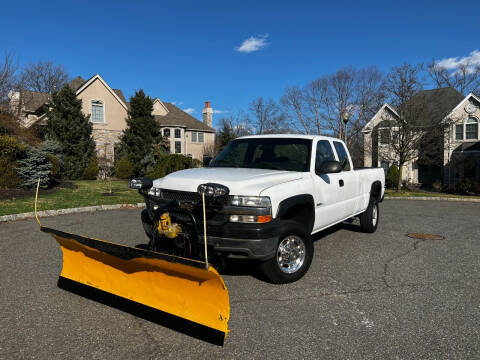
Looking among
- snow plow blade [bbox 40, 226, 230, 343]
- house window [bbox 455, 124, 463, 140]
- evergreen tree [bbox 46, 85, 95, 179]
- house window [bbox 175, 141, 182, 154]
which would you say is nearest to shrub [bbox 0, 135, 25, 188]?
evergreen tree [bbox 46, 85, 95, 179]

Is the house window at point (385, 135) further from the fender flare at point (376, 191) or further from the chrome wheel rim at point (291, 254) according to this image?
the chrome wheel rim at point (291, 254)

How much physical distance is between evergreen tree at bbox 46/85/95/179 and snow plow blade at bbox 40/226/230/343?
72.9 ft

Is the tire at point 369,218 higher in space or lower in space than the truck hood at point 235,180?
lower

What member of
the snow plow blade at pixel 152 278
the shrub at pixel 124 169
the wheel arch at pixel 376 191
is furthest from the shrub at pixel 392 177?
the snow plow blade at pixel 152 278

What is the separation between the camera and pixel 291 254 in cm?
453

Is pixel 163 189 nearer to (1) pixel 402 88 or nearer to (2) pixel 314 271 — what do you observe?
(2) pixel 314 271

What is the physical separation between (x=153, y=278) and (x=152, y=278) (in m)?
0.02

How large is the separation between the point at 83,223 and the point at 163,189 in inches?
202

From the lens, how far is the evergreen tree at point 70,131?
24.8 m

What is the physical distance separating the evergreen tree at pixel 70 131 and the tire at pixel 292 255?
22927 millimetres

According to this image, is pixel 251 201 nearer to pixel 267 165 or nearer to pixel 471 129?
pixel 267 165

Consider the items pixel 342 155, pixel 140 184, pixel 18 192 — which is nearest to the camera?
pixel 140 184

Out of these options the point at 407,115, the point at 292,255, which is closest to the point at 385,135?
the point at 407,115

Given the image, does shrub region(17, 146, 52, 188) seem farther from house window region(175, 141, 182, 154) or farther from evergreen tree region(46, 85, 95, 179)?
house window region(175, 141, 182, 154)
